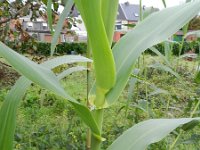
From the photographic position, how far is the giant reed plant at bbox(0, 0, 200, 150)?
35 centimetres

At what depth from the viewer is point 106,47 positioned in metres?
0.36

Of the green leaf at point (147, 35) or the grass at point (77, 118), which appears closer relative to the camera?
the green leaf at point (147, 35)

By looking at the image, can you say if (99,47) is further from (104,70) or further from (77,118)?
(77,118)

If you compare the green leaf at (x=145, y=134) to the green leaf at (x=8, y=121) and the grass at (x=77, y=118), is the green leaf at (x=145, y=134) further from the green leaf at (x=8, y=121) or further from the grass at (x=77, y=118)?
the grass at (x=77, y=118)

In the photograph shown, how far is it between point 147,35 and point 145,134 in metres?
0.12

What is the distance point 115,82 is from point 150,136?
0.08m

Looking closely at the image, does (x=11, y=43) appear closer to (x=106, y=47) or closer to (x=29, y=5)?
(x=29, y=5)

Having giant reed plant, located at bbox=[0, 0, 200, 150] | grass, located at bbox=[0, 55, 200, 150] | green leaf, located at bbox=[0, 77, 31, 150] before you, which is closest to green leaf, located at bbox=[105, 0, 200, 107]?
giant reed plant, located at bbox=[0, 0, 200, 150]

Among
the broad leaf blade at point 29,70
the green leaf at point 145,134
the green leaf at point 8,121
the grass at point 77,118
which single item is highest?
the broad leaf blade at point 29,70

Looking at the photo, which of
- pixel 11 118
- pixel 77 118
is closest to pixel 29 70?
pixel 11 118

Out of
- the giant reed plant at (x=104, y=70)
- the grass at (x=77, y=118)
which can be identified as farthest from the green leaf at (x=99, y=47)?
the grass at (x=77, y=118)

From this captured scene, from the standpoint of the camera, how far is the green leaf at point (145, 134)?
1.32 feet

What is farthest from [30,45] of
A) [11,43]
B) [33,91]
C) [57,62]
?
[57,62]

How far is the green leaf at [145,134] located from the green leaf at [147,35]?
64 mm
